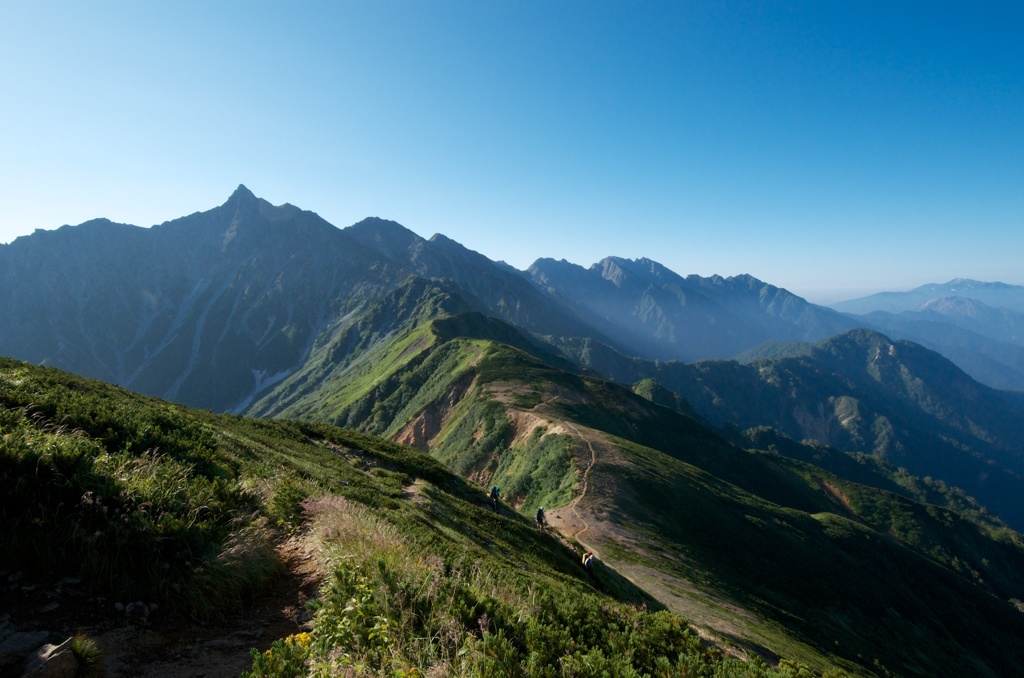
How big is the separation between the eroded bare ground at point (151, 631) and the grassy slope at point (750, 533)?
27.9 metres

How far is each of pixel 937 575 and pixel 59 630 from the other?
3930 inches

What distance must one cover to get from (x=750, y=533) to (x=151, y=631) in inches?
2380

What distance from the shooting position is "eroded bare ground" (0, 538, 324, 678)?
5.76m

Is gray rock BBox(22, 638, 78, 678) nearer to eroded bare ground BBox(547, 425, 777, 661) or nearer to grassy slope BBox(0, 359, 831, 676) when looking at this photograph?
grassy slope BBox(0, 359, 831, 676)

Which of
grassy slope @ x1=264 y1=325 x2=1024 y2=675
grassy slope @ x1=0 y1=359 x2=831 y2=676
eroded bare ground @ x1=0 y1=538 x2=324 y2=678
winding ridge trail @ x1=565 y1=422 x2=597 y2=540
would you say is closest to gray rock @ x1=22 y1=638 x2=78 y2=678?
eroded bare ground @ x1=0 y1=538 x2=324 y2=678

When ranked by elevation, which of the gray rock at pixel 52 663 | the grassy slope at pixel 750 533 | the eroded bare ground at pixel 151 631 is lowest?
the grassy slope at pixel 750 533

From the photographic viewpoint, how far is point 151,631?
625cm

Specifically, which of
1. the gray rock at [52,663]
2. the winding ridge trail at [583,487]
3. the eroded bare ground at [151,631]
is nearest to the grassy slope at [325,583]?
the eroded bare ground at [151,631]

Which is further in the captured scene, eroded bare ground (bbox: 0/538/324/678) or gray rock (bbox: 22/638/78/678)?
eroded bare ground (bbox: 0/538/324/678)

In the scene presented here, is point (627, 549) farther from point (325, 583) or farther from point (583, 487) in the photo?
point (325, 583)

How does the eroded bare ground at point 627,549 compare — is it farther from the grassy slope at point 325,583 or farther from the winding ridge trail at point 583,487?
the grassy slope at point 325,583

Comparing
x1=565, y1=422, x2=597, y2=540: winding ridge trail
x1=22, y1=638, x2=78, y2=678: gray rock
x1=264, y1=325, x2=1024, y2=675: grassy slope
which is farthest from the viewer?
x1=565, y1=422, x2=597, y2=540: winding ridge trail

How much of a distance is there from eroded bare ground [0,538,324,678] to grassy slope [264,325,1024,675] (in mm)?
27863

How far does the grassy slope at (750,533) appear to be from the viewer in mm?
39094
